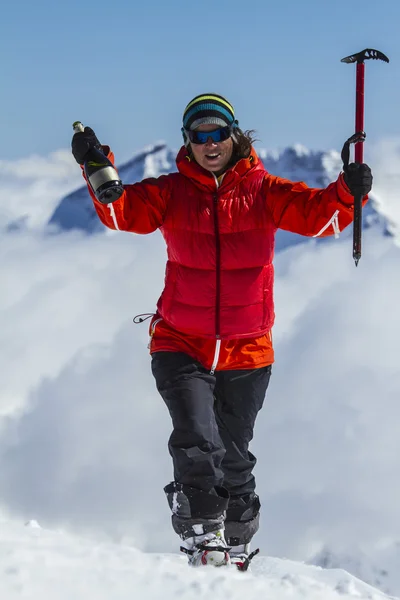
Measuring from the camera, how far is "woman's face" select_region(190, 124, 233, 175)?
5.29m

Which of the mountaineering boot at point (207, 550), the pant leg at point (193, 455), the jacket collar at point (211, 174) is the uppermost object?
the jacket collar at point (211, 174)

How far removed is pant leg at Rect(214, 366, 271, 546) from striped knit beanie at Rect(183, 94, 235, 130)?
166 centimetres

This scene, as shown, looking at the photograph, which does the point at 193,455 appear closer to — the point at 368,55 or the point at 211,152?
the point at 211,152

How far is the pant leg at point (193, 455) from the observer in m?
5.11

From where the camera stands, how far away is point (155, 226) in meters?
5.36

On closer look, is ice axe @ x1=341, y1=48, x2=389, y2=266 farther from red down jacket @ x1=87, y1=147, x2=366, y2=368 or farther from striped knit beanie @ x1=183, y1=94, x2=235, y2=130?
striped knit beanie @ x1=183, y1=94, x2=235, y2=130

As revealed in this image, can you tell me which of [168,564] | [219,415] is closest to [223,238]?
[219,415]

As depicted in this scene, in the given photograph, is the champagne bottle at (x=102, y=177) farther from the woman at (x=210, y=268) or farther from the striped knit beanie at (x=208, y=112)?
the striped knit beanie at (x=208, y=112)

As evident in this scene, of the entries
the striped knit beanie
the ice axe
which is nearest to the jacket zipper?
the striped knit beanie

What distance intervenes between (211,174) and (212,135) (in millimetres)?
248

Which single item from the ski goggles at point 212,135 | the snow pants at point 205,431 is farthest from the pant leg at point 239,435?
the ski goggles at point 212,135

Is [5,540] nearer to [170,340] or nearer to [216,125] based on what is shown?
[170,340]

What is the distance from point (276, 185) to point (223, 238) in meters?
0.49

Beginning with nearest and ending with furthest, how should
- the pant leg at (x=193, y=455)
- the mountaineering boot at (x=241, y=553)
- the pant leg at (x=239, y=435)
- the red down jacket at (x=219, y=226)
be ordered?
1. the pant leg at (x=193, y=455)
2. the red down jacket at (x=219, y=226)
3. the pant leg at (x=239, y=435)
4. the mountaineering boot at (x=241, y=553)
